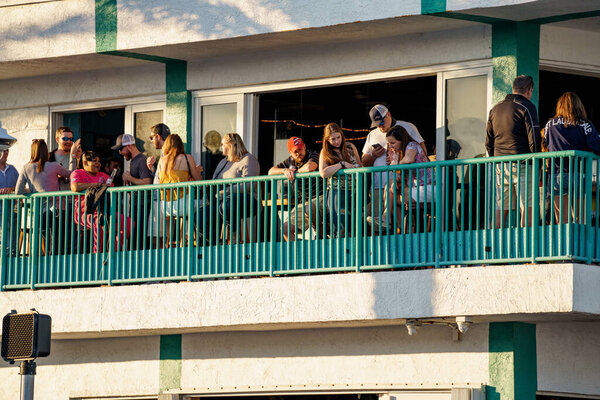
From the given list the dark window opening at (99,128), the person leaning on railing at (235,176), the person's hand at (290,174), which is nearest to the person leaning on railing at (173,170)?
the person leaning on railing at (235,176)

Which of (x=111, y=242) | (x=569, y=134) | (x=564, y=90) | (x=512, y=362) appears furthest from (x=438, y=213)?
(x=111, y=242)

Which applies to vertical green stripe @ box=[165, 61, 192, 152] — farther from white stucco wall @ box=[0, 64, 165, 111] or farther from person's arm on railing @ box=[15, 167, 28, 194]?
person's arm on railing @ box=[15, 167, 28, 194]

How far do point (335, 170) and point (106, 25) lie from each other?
13.4 ft

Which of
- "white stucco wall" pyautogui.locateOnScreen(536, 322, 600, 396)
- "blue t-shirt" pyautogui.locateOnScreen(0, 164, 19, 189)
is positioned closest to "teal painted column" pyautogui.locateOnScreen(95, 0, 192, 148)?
"blue t-shirt" pyautogui.locateOnScreen(0, 164, 19, 189)

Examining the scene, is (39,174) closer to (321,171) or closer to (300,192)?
(300,192)

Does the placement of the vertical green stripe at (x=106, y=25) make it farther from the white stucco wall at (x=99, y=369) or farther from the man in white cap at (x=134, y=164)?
the white stucco wall at (x=99, y=369)

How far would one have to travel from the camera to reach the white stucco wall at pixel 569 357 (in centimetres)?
1491

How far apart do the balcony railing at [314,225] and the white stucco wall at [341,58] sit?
1.42 meters

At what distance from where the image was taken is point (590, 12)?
15359 mm

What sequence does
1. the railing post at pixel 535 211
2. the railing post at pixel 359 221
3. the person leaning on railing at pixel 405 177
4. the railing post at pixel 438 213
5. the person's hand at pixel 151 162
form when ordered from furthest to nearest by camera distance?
the person's hand at pixel 151 162, the railing post at pixel 359 221, the person leaning on railing at pixel 405 177, the railing post at pixel 438 213, the railing post at pixel 535 211

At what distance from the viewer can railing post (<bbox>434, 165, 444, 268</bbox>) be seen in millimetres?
14273

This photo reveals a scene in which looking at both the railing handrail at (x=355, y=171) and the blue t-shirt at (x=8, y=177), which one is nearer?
the railing handrail at (x=355, y=171)

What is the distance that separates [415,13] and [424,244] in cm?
264

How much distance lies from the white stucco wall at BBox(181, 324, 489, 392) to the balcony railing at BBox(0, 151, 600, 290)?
1.25 meters
